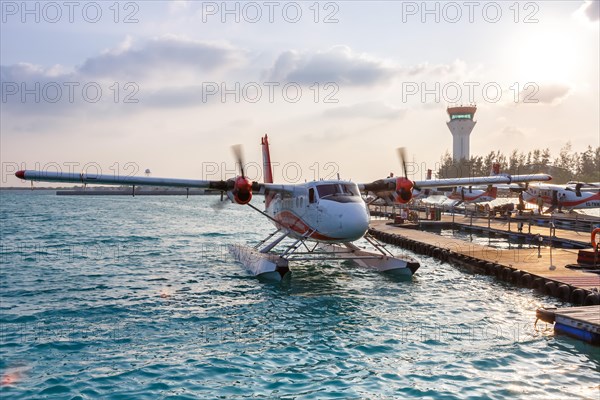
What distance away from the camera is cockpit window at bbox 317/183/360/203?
70.1ft

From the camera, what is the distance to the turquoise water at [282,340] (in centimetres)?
1098

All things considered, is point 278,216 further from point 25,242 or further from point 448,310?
point 25,242

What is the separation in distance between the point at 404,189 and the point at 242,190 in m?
7.98

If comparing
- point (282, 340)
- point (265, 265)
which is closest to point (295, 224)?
point (265, 265)

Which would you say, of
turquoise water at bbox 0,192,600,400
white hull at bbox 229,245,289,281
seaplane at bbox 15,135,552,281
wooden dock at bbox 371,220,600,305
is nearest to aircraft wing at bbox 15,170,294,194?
seaplane at bbox 15,135,552,281

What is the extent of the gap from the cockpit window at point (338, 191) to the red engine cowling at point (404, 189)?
348cm

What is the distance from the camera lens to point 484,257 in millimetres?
27094

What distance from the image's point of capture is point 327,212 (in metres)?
21.1

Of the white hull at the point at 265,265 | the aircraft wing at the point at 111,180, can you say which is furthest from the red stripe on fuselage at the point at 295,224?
the aircraft wing at the point at 111,180

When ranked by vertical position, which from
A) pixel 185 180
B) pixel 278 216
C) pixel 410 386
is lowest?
pixel 410 386

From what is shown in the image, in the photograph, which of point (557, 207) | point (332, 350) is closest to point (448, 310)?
point (332, 350)

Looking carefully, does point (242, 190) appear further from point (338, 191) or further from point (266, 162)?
point (266, 162)

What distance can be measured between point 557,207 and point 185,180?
46350 millimetres

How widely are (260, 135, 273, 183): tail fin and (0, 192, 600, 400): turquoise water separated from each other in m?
9.23
